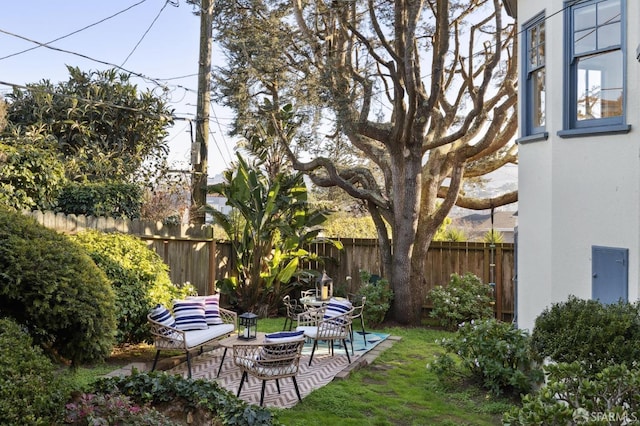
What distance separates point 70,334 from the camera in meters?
4.29

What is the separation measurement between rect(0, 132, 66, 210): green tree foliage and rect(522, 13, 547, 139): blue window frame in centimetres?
751

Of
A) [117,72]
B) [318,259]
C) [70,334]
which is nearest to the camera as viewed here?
[70,334]

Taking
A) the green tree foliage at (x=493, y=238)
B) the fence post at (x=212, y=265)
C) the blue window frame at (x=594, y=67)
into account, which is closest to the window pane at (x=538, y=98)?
the blue window frame at (x=594, y=67)

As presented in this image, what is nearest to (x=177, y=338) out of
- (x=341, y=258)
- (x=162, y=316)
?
(x=162, y=316)

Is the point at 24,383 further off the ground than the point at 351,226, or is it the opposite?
the point at 351,226

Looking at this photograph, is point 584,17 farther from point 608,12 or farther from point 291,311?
point 291,311

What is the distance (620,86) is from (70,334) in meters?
6.23

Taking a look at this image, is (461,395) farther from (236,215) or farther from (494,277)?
(236,215)

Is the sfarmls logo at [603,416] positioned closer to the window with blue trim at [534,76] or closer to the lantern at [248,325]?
the window with blue trim at [534,76]

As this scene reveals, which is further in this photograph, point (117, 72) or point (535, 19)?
point (117, 72)

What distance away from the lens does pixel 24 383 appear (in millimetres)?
3541

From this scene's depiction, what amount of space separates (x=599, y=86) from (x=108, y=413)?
6.25 meters

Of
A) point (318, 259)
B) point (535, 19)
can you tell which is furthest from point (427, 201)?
point (535, 19)

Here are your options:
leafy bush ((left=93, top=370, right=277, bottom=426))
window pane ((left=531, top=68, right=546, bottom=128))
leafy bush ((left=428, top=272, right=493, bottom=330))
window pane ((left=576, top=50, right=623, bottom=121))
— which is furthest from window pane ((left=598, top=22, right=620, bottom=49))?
leafy bush ((left=428, top=272, right=493, bottom=330))
